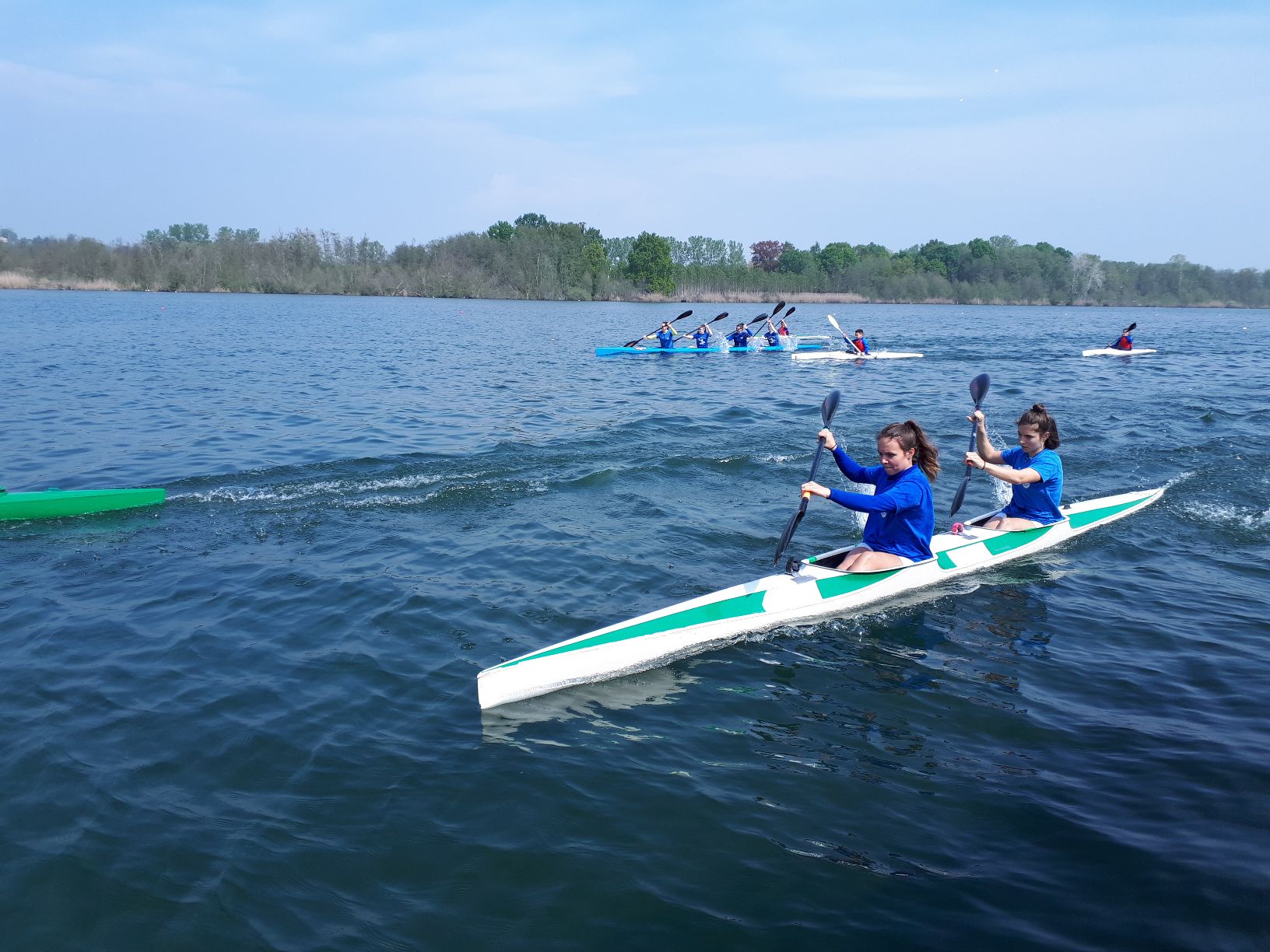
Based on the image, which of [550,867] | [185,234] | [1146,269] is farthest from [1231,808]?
[185,234]

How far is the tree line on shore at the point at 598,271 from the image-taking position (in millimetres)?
80438

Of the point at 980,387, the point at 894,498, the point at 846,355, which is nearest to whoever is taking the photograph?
the point at 894,498

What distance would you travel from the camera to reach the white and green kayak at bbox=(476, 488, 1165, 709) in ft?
20.2

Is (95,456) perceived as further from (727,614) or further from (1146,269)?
(1146,269)

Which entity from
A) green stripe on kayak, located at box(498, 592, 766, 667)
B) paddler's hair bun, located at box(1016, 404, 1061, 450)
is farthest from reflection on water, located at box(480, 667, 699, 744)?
paddler's hair bun, located at box(1016, 404, 1061, 450)

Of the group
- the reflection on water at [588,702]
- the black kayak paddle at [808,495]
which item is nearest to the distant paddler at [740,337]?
the black kayak paddle at [808,495]

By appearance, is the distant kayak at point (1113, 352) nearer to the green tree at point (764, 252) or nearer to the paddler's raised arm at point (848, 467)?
the paddler's raised arm at point (848, 467)

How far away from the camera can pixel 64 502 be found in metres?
9.87

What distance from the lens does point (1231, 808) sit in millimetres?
4984

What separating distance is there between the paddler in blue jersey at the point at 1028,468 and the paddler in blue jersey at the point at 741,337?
70.2 feet

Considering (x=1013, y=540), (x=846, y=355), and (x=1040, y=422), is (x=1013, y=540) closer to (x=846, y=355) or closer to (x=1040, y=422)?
(x=1040, y=422)

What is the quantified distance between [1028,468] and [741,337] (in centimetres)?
2245

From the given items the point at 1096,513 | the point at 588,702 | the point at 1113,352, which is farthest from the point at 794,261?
the point at 588,702

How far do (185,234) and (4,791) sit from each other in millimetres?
163863
